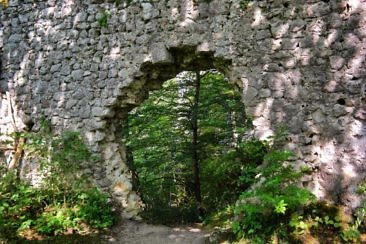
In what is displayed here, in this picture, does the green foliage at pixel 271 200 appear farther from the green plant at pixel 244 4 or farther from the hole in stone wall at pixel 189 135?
the hole in stone wall at pixel 189 135

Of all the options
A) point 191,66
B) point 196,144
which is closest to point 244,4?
point 191,66

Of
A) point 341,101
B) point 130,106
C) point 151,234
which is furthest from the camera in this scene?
point 130,106

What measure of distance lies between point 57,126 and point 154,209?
105 inches

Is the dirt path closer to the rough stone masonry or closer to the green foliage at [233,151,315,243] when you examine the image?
the rough stone masonry

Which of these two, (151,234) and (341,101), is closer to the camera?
(341,101)

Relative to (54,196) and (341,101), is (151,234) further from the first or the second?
(341,101)

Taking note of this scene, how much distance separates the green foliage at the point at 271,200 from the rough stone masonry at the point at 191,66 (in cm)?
35

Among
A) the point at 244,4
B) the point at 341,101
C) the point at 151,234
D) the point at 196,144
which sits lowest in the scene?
the point at 151,234

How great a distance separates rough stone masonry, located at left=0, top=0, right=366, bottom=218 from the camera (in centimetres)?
434

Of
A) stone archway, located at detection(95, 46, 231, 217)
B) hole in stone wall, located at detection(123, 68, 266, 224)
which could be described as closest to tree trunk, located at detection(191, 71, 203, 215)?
hole in stone wall, located at detection(123, 68, 266, 224)

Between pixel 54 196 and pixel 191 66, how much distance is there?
116 inches

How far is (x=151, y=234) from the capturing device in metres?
5.70

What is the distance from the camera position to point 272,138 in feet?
15.3

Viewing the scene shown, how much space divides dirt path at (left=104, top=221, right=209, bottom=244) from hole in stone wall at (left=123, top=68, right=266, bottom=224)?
3.72 feet
